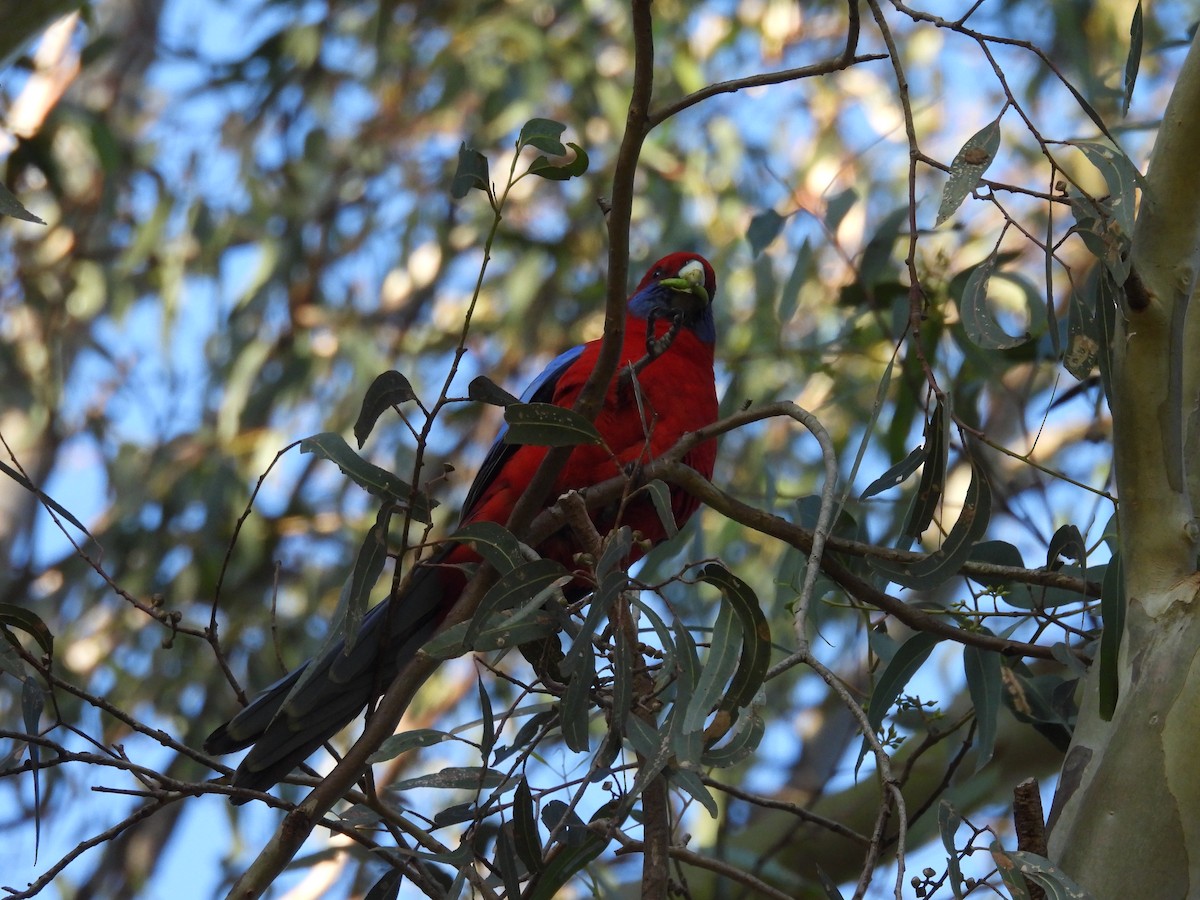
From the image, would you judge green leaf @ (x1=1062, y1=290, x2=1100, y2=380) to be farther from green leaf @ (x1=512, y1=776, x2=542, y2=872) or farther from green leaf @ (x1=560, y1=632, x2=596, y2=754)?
green leaf @ (x1=512, y1=776, x2=542, y2=872)

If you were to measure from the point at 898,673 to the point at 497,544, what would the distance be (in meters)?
0.61

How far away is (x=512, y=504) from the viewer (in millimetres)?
2674

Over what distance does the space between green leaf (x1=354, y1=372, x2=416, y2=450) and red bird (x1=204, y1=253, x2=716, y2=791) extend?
0.37 metres

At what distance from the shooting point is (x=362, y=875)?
4.36 m

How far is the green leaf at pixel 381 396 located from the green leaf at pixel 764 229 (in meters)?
1.56

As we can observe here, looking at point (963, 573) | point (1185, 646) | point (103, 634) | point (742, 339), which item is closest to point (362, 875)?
point (103, 634)

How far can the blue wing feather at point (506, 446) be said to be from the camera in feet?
9.00

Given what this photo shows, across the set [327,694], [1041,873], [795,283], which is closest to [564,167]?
[1041,873]

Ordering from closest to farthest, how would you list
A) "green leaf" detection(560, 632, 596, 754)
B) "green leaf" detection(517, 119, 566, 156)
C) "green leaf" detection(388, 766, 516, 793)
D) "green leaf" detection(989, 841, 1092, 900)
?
1. "green leaf" detection(989, 841, 1092, 900)
2. "green leaf" detection(560, 632, 596, 754)
3. "green leaf" detection(517, 119, 566, 156)
4. "green leaf" detection(388, 766, 516, 793)

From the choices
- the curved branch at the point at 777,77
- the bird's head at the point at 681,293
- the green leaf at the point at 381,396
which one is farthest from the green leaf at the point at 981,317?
the bird's head at the point at 681,293

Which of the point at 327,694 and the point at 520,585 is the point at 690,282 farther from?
the point at 520,585

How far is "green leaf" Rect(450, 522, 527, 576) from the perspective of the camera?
5.42 feet

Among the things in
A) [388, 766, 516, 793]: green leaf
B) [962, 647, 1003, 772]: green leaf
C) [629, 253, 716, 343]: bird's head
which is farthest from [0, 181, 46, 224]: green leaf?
[629, 253, 716, 343]: bird's head

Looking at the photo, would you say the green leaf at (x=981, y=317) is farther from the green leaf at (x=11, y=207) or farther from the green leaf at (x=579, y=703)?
the green leaf at (x=11, y=207)
